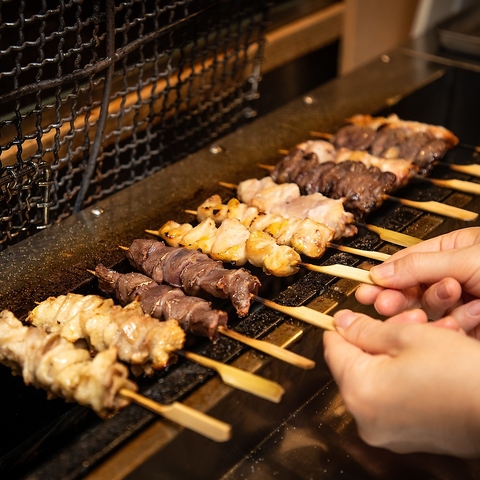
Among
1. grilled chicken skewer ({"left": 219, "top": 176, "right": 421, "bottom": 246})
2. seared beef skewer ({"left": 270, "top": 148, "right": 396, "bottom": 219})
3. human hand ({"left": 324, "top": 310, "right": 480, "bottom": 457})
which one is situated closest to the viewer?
human hand ({"left": 324, "top": 310, "right": 480, "bottom": 457})

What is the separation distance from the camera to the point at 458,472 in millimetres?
3084

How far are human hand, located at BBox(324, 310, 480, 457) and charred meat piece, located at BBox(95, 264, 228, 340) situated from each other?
652 millimetres

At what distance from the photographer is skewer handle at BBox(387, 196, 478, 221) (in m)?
3.81

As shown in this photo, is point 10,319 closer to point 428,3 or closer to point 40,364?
point 40,364

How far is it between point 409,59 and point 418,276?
3412mm

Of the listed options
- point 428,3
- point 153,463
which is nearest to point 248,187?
point 153,463

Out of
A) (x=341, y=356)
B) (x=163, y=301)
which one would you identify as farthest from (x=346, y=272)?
(x=163, y=301)

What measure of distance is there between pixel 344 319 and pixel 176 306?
2.64ft

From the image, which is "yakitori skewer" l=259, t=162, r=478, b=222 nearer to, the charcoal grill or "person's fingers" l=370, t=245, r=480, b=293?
the charcoal grill

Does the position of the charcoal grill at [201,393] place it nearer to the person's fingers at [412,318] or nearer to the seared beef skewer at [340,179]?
the seared beef skewer at [340,179]

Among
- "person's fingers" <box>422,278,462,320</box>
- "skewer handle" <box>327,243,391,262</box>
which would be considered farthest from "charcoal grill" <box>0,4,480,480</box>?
"person's fingers" <box>422,278,462,320</box>

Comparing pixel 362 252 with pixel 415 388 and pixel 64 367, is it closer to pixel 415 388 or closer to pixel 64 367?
pixel 415 388

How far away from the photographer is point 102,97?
4.16 meters

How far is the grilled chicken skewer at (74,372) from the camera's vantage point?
2732 mm
